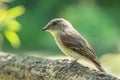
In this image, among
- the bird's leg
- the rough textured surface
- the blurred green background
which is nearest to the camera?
the rough textured surface

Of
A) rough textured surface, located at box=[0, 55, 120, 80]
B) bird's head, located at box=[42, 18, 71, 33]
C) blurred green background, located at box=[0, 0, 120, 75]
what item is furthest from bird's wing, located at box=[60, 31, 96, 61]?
blurred green background, located at box=[0, 0, 120, 75]

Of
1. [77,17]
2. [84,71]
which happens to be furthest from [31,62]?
[77,17]

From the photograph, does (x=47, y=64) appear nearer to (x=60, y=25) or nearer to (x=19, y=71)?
(x=19, y=71)

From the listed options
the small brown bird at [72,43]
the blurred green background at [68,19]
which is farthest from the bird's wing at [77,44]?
the blurred green background at [68,19]

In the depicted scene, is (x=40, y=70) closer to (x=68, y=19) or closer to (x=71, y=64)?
(x=71, y=64)

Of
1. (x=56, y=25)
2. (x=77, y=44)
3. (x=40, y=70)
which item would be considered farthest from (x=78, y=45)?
(x=40, y=70)

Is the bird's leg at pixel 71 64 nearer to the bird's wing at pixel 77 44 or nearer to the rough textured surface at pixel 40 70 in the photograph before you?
the rough textured surface at pixel 40 70

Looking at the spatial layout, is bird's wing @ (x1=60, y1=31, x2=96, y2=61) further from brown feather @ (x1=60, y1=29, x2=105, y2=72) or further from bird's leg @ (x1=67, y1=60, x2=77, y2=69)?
bird's leg @ (x1=67, y1=60, x2=77, y2=69)
